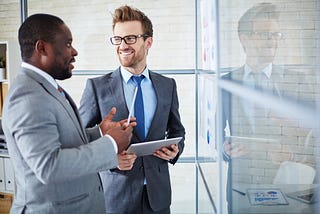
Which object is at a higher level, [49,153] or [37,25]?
[37,25]

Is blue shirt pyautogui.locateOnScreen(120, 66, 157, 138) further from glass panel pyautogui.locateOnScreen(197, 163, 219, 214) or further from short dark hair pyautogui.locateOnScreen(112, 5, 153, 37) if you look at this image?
glass panel pyautogui.locateOnScreen(197, 163, 219, 214)

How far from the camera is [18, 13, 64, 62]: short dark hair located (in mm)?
1261

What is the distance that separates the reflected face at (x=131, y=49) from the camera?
183 cm

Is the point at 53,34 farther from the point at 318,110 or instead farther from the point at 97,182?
the point at 318,110

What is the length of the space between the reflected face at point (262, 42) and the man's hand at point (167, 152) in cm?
75

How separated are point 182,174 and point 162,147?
1350 millimetres

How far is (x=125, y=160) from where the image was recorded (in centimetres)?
160

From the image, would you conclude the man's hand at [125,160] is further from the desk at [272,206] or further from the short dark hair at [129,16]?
the short dark hair at [129,16]

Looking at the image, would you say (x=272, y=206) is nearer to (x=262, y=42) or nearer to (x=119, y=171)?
(x=262, y=42)

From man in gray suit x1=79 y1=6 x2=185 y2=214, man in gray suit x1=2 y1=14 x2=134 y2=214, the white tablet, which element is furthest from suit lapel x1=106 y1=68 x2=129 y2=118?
man in gray suit x1=2 y1=14 x2=134 y2=214

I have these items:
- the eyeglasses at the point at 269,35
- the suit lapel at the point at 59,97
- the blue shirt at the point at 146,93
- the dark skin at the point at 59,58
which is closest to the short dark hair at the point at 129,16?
the blue shirt at the point at 146,93

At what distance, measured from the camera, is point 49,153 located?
1128 mm

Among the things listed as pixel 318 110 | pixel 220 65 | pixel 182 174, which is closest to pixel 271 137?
pixel 318 110

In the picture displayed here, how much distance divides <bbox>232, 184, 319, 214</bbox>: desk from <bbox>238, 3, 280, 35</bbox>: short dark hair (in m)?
0.39
